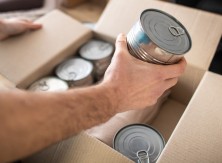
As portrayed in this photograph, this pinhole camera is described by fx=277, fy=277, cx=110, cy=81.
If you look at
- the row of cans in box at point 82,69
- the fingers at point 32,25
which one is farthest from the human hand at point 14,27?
the row of cans in box at point 82,69

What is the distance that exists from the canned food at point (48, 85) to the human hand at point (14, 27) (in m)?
0.18

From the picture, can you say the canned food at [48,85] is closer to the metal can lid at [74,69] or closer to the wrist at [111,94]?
the metal can lid at [74,69]

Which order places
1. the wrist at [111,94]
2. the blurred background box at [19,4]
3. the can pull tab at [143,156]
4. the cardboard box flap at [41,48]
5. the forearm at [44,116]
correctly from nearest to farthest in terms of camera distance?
the forearm at [44,116] → the wrist at [111,94] → the can pull tab at [143,156] → the cardboard box flap at [41,48] → the blurred background box at [19,4]

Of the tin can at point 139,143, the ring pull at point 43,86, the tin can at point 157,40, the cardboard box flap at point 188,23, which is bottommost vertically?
the ring pull at point 43,86

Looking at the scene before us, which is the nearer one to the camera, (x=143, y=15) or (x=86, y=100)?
(x=86, y=100)

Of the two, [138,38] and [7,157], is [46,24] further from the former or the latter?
[7,157]

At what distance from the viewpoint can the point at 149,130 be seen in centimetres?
74

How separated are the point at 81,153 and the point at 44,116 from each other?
7.7 inches

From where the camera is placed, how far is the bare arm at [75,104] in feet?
1.42

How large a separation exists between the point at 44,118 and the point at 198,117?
0.39m

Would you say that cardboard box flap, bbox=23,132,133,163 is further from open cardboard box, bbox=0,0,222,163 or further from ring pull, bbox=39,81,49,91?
ring pull, bbox=39,81,49,91

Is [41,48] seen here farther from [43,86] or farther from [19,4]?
[19,4]

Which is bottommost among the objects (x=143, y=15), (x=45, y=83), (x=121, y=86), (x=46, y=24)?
(x=45, y=83)

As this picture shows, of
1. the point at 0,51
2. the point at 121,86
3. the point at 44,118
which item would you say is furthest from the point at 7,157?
the point at 0,51
